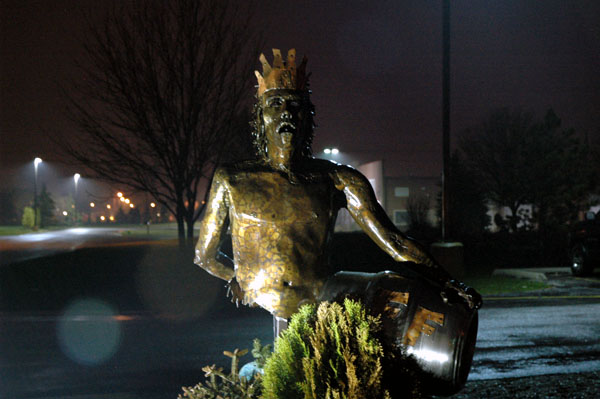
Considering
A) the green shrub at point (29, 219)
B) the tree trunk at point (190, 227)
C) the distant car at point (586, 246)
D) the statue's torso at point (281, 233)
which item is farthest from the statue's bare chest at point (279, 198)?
the green shrub at point (29, 219)

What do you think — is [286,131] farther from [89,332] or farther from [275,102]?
[89,332]

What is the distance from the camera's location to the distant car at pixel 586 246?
574 inches

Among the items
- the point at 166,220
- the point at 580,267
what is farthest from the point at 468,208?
the point at 166,220

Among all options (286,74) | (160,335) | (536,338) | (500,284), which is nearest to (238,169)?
(286,74)

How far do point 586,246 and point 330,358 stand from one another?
15.1 metres

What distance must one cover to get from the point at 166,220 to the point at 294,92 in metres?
106

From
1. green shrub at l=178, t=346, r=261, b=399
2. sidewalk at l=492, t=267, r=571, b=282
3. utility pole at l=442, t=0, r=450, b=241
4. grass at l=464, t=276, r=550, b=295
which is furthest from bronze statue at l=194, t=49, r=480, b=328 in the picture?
sidewalk at l=492, t=267, r=571, b=282

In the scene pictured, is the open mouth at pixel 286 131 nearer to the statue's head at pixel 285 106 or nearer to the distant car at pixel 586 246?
the statue's head at pixel 285 106

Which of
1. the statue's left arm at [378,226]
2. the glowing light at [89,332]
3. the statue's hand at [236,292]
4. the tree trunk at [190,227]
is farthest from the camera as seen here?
the tree trunk at [190,227]

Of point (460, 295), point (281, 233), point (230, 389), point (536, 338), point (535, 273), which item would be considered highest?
point (281, 233)

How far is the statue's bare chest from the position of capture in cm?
271

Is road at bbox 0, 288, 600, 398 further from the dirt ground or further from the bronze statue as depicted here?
the bronze statue

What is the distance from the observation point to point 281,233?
8.89 ft

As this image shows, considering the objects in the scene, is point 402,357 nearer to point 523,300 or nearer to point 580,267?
point 523,300
